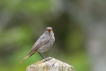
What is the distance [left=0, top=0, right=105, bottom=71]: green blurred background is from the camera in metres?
14.7

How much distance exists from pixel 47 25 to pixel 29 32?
0.70m

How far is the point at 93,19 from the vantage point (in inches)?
636

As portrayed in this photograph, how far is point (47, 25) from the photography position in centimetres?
1559

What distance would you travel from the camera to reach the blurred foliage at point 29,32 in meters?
14.7

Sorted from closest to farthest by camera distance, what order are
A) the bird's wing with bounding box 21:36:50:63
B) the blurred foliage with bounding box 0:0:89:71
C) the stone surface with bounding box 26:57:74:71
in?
the stone surface with bounding box 26:57:74:71 → the bird's wing with bounding box 21:36:50:63 → the blurred foliage with bounding box 0:0:89:71

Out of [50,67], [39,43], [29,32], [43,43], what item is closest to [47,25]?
[29,32]

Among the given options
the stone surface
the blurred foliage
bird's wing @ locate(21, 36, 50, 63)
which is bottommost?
the stone surface

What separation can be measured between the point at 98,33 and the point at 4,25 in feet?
9.63

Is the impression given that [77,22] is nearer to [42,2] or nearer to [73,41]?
[73,41]

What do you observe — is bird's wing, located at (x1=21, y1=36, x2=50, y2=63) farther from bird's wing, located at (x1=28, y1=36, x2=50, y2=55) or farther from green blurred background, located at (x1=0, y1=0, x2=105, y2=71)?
green blurred background, located at (x1=0, y1=0, x2=105, y2=71)

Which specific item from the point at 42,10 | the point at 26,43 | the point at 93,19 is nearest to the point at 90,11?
the point at 93,19

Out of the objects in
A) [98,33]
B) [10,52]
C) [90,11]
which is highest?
[90,11]

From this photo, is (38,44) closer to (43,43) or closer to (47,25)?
(43,43)

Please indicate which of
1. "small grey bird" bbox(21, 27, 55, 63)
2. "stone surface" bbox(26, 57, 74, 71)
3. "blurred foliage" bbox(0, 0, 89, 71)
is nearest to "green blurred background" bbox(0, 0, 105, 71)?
"blurred foliage" bbox(0, 0, 89, 71)
